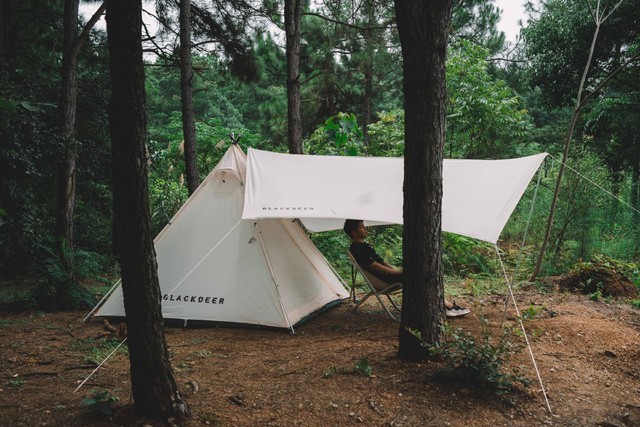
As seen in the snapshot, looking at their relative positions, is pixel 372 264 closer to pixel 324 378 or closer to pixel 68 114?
pixel 324 378

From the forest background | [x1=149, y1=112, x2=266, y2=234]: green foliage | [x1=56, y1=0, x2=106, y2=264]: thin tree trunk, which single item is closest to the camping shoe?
the forest background

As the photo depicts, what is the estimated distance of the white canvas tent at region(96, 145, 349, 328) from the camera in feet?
15.8

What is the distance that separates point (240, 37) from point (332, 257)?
403 centimetres

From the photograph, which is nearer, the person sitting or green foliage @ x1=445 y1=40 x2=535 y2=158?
the person sitting

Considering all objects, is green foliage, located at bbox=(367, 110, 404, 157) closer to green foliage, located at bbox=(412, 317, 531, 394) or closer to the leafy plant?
the leafy plant

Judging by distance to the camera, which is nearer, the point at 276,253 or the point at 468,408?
the point at 468,408

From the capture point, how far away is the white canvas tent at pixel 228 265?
4828 millimetres

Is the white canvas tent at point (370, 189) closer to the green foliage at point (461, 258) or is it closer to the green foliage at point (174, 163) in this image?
the green foliage at point (174, 163)

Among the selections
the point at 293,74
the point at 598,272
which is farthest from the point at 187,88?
the point at 598,272

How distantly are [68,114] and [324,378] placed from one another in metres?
5.56

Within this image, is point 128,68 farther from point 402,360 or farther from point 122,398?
point 402,360

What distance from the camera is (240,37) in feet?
27.9

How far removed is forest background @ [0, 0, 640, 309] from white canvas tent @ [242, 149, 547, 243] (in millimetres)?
1354

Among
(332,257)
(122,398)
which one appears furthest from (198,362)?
(332,257)
